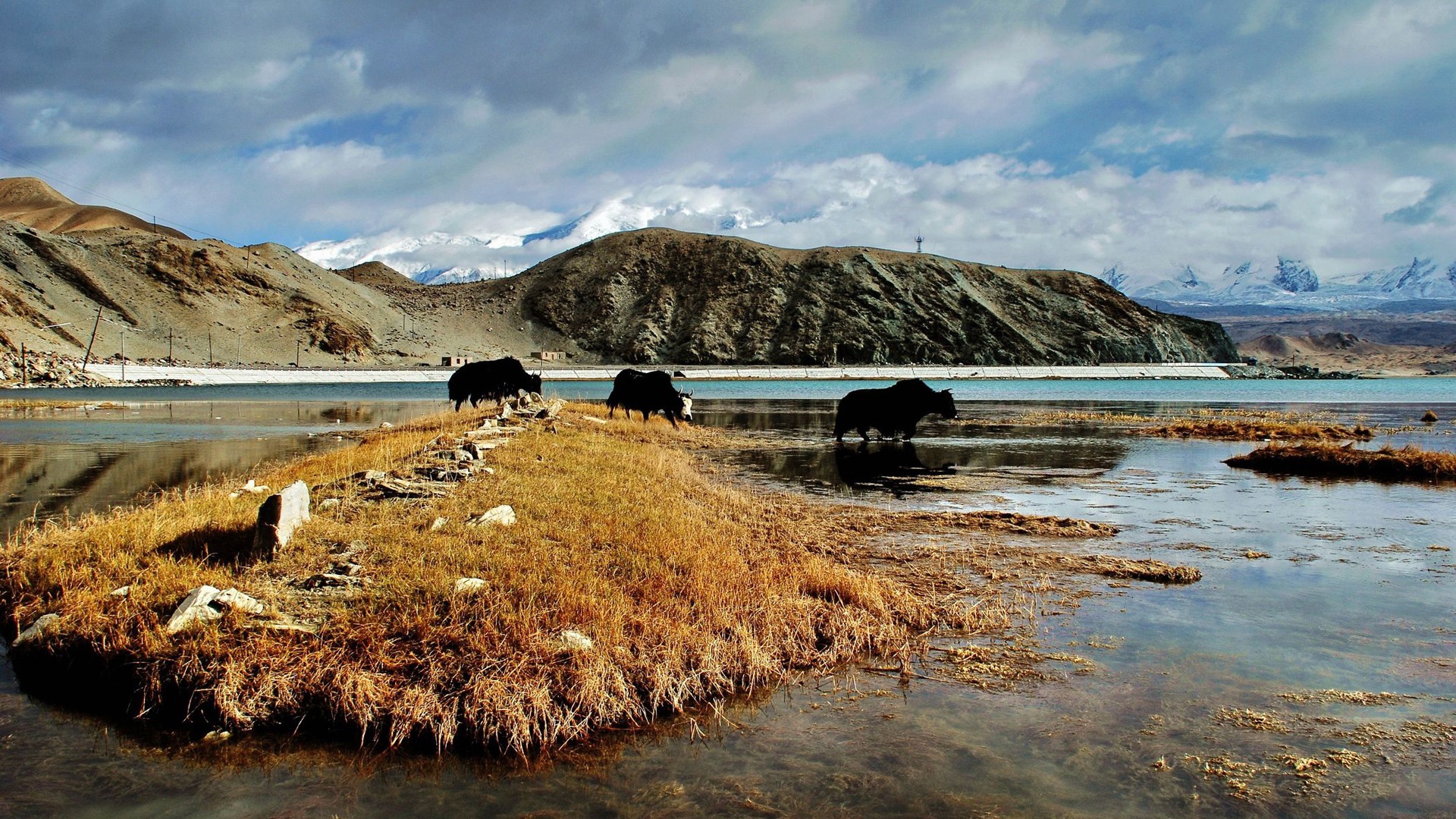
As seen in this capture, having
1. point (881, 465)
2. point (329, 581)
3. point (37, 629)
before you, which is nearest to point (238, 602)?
point (329, 581)

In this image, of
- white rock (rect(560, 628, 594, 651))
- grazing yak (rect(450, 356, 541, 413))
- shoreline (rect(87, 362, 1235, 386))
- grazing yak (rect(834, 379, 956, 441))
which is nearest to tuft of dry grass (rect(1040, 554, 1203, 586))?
white rock (rect(560, 628, 594, 651))

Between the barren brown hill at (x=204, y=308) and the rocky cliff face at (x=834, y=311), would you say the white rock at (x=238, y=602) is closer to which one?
the barren brown hill at (x=204, y=308)

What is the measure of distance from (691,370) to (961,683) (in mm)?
131635

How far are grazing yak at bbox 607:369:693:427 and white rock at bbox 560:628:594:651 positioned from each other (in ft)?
87.7

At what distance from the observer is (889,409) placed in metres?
30.7

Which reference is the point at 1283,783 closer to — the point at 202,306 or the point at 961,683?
the point at 961,683

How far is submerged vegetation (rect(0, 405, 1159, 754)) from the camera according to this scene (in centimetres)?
645

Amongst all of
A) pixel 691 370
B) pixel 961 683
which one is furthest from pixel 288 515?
pixel 691 370

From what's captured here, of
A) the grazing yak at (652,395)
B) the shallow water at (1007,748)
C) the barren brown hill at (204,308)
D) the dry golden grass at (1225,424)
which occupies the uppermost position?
the barren brown hill at (204,308)

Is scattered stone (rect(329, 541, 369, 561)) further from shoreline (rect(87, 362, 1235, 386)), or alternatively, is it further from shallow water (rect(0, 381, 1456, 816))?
shoreline (rect(87, 362, 1235, 386))

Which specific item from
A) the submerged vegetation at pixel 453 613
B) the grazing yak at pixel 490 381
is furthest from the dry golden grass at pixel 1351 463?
the grazing yak at pixel 490 381

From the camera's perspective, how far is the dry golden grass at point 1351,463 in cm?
2066

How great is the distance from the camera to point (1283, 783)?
553cm

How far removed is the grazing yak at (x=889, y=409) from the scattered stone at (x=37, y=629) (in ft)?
80.9
